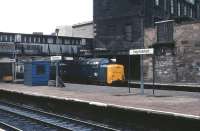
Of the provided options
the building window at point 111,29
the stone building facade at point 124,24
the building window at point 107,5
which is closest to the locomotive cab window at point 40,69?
the stone building facade at point 124,24

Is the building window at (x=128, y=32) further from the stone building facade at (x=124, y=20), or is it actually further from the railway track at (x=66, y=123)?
the railway track at (x=66, y=123)

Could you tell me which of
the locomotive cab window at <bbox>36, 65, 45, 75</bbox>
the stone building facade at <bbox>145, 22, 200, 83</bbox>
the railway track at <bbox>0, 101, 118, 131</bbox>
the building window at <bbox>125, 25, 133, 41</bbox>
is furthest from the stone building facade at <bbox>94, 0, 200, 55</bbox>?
the railway track at <bbox>0, 101, 118, 131</bbox>

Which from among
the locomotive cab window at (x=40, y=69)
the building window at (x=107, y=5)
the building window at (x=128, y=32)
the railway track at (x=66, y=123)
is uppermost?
the building window at (x=107, y=5)

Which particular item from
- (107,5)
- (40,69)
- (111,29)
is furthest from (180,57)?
(107,5)

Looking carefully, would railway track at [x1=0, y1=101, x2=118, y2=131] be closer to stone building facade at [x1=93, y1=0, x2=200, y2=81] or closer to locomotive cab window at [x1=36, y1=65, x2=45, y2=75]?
locomotive cab window at [x1=36, y1=65, x2=45, y2=75]

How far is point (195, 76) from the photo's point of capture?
30.8m

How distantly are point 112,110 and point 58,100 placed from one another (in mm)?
3998

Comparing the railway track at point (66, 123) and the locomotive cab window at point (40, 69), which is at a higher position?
the locomotive cab window at point (40, 69)

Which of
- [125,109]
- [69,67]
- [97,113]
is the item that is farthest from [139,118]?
[69,67]

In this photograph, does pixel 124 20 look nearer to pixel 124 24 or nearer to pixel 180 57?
pixel 124 24

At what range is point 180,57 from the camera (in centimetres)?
3198

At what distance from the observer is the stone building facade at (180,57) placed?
100ft

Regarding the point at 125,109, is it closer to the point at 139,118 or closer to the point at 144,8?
the point at 139,118

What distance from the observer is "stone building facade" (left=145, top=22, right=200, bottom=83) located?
30.6m
